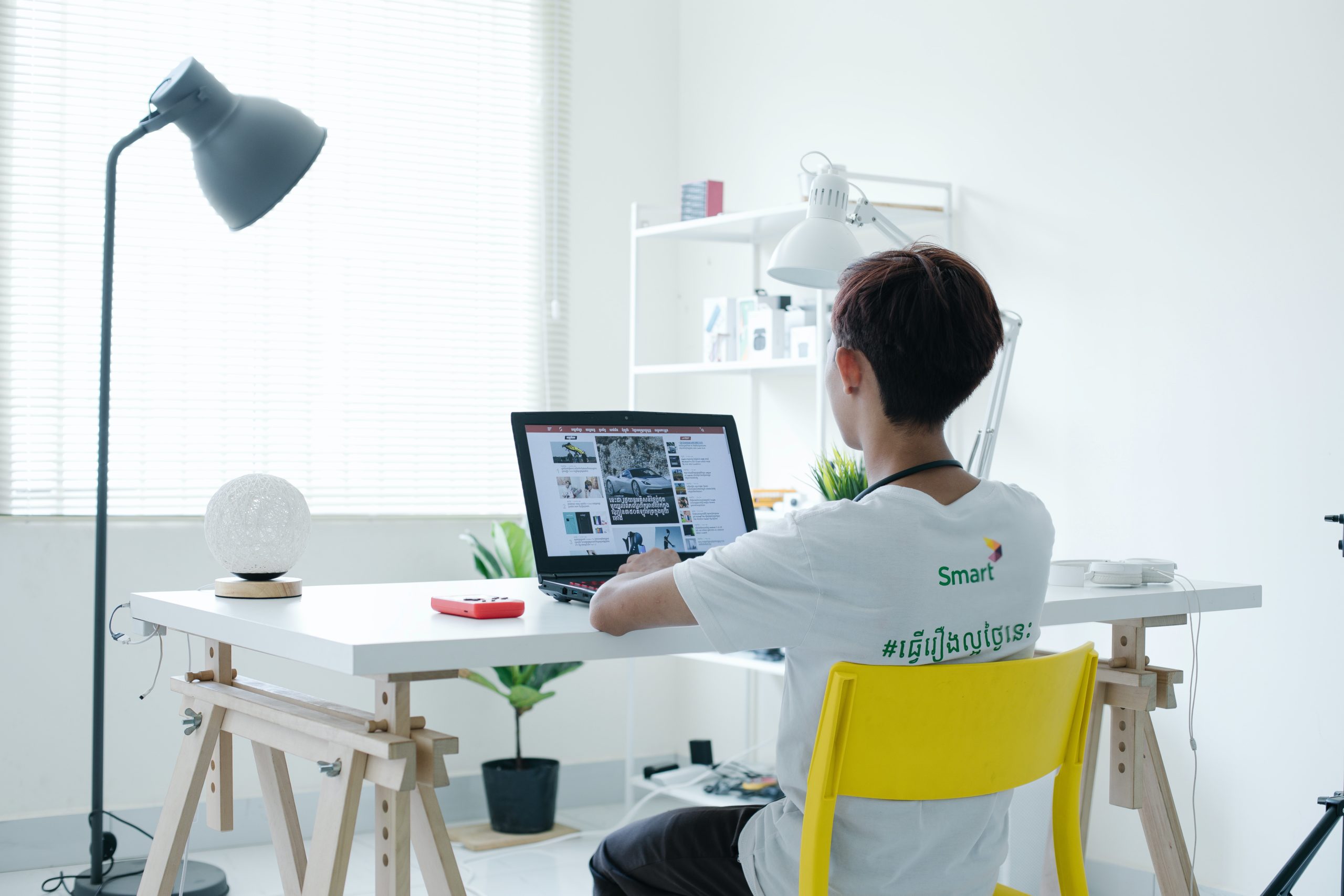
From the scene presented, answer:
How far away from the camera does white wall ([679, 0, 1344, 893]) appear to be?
2.57 metres

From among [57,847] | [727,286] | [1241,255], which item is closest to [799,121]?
[727,286]

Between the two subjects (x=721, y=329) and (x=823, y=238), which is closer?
(x=823, y=238)

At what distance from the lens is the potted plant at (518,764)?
351 cm

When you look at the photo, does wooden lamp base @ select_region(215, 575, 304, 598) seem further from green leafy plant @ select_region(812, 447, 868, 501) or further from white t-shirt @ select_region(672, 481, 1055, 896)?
green leafy plant @ select_region(812, 447, 868, 501)

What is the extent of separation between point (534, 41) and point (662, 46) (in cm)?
50

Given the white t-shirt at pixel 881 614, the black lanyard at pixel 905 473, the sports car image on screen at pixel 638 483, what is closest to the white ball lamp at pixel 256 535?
the sports car image on screen at pixel 638 483

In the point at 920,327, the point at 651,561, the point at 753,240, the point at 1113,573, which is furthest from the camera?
the point at 753,240

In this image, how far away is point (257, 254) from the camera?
353cm

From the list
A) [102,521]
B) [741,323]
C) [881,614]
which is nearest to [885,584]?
[881,614]

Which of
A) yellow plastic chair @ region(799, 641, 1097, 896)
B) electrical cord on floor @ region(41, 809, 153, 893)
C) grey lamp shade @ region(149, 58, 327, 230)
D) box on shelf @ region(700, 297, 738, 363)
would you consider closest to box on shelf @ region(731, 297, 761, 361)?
box on shelf @ region(700, 297, 738, 363)

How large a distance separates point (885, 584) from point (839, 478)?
61.5 inches

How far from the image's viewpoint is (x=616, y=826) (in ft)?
12.0

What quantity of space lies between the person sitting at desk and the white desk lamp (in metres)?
0.96

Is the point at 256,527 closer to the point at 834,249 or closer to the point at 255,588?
the point at 255,588
